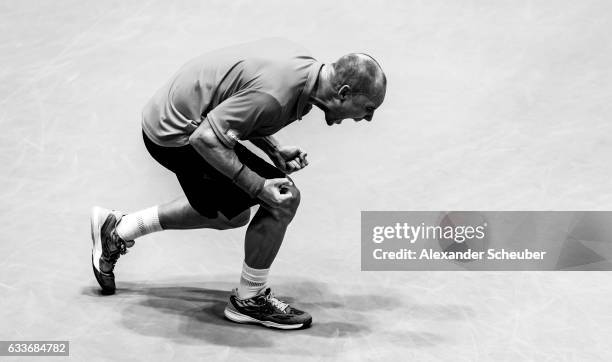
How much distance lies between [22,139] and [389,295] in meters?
2.47

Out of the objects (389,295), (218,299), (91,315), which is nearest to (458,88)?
(389,295)

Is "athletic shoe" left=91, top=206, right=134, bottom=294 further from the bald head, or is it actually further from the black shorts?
the bald head

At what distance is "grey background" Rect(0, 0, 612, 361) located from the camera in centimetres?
398

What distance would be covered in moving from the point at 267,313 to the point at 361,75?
3.38ft

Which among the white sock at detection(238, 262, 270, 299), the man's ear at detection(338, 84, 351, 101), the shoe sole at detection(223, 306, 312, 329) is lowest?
the shoe sole at detection(223, 306, 312, 329)

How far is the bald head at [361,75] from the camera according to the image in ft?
12.2

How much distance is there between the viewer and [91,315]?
4.04 metres

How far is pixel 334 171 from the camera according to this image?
5.57m

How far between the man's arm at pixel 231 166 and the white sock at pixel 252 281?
35 cm

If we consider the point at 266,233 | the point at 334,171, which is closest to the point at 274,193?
the point at 266,233

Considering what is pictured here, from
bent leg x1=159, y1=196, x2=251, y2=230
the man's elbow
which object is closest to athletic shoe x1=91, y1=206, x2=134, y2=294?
bent leg x1=159, y1=196, x2=251, y2=230

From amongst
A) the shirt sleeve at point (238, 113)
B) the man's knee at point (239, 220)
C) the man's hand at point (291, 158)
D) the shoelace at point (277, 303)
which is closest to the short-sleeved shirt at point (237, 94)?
the shirt sleeve at point (238, 113)

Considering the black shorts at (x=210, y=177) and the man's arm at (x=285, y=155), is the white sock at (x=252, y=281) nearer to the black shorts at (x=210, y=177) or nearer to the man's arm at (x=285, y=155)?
the black shorts at (x=210, y=177)

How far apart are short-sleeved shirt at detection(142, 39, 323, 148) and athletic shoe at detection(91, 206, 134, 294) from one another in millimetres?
517
